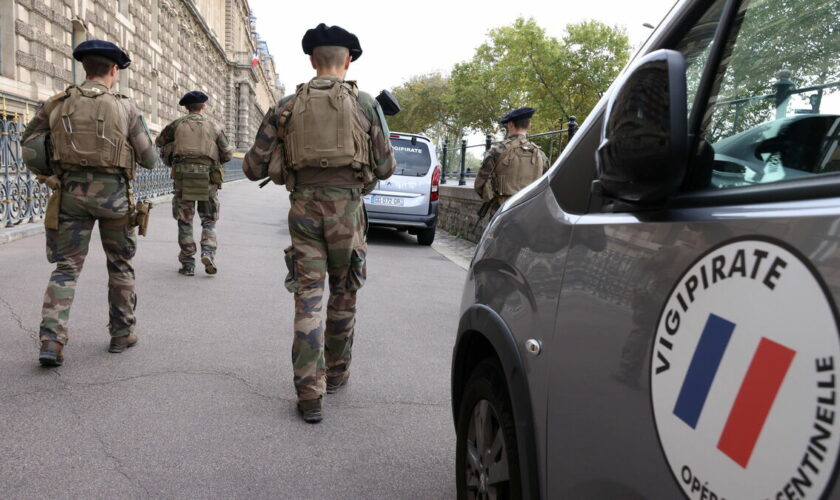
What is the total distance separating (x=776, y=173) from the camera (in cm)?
132

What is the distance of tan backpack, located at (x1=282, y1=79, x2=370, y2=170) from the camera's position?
3.71m

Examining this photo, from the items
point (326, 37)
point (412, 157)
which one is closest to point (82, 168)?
point (326, 37)

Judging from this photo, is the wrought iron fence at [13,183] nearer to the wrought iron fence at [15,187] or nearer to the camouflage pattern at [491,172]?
the wrought iron fence at [15,187]

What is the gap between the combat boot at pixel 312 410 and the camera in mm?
3705

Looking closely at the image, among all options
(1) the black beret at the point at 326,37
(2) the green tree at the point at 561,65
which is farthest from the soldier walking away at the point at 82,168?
(2) the green tree at the point at 561,65

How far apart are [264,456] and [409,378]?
1.53 metres

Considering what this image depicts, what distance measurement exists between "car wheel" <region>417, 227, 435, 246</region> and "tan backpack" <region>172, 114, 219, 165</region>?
17.3ft

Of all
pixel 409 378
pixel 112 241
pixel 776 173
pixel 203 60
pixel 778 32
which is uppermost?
pixel 203 60

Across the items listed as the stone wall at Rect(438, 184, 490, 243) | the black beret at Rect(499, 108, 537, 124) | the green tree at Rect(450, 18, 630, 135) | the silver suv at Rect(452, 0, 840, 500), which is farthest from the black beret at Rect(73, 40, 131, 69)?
the green tree at Rect(450, 18, 630, 135)

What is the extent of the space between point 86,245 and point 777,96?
4381 mm

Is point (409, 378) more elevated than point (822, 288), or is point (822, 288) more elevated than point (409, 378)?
point (822, 288)

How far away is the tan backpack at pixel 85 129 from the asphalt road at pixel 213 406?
1.33 m

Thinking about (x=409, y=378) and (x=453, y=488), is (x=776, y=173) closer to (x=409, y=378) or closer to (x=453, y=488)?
(x=453, y=488)

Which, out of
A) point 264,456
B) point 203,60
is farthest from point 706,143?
point 203,60
